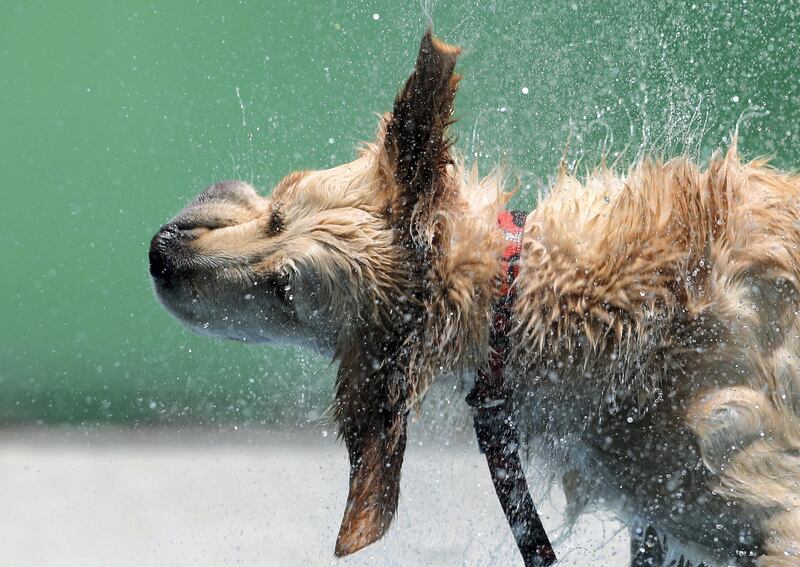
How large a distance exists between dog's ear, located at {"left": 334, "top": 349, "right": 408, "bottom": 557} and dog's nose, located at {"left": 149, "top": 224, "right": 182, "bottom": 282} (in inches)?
25.2

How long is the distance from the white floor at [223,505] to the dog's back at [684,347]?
4.21ft

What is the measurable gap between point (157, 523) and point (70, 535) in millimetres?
477

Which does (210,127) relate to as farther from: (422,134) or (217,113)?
(422,134)

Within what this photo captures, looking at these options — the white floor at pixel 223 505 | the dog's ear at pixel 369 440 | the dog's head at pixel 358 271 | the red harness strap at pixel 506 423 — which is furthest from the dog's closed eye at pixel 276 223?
the white floor at pixel 223 505

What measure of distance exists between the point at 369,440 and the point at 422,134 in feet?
3.03

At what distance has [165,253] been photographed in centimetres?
298

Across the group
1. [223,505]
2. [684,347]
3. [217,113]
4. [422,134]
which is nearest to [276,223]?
[422,134]

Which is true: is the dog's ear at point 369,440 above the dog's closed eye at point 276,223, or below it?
below

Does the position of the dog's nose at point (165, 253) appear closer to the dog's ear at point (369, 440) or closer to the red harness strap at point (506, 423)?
the dog's ear at point (369, 440)

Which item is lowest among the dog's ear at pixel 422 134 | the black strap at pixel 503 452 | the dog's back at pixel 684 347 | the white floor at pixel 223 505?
the white floor at pixel 223 505

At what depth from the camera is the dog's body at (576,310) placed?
267 cm

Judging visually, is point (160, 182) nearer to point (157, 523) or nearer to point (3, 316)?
point (3, 316)

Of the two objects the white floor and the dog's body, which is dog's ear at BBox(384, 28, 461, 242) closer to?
the dog's body

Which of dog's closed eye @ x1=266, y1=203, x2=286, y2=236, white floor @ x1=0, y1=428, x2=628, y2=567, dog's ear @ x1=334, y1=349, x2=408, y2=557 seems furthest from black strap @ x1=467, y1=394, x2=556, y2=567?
white floor @ x1=0, y1=428, x2=628, y2=567
